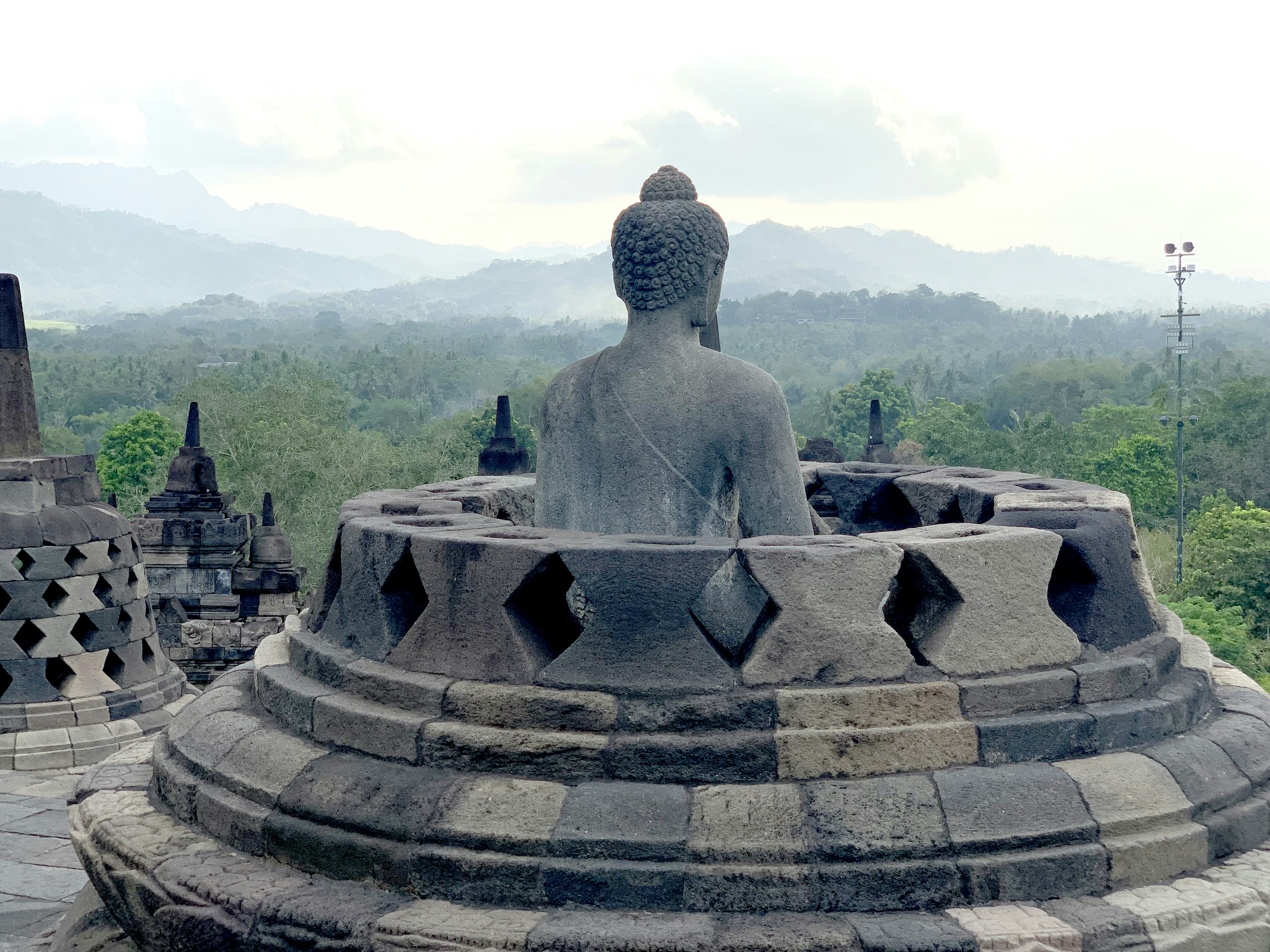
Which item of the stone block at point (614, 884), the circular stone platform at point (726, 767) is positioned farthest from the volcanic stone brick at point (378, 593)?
the stone block at point (614, 884)

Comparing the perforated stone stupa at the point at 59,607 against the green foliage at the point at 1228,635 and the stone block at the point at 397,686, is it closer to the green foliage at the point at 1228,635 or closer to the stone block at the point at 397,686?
the stone block at the point at 397,686

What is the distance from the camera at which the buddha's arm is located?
12.6 ft

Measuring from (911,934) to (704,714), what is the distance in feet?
2.37

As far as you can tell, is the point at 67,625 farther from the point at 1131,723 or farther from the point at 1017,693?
the point at 1131,723

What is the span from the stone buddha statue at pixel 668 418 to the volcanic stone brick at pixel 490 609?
548 mm

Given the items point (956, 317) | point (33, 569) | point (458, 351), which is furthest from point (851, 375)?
point (33, 569)

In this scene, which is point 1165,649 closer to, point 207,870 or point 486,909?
point 486,909

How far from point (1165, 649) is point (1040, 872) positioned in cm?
103

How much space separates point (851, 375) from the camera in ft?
347

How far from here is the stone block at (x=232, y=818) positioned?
3314 mm

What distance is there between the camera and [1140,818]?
3055 mm

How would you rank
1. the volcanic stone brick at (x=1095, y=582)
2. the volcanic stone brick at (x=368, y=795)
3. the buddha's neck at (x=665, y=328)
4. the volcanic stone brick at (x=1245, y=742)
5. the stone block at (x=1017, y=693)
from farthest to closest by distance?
the buddha's neck at (x=665, y=328), the volcanic stone brick at (x=1095, y=582), the volcanic stone brick at (x=1245, y=742), the stone block at (x=1017, y=693), the volcanic stone brick at (x=368, y=795)

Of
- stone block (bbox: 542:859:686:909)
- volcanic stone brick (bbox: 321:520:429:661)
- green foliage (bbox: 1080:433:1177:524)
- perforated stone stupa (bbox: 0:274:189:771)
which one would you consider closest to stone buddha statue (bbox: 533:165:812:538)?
volcanic stone brick (bbox: 321:520:429:661)

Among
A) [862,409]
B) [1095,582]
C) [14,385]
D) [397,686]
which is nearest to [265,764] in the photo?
[397,686]
